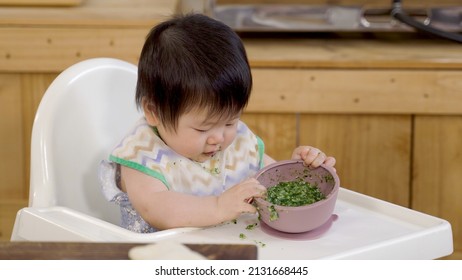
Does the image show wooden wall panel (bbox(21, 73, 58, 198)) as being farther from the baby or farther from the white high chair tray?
the white high chair tray

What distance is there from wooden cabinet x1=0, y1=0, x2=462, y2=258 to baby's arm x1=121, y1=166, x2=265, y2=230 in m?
0.92

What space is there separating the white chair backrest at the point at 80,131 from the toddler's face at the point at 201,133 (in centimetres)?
22

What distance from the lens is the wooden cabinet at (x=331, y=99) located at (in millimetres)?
2277

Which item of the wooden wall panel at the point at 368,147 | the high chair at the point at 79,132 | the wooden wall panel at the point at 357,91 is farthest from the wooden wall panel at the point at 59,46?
the high chair at the point at 79,132

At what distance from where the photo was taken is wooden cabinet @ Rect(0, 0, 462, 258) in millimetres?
2277

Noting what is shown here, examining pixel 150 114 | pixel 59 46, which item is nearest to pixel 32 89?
pixel 59 46

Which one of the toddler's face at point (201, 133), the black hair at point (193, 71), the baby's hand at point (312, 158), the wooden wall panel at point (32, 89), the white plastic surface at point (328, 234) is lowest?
the wooden wall panel at point (32, 89)

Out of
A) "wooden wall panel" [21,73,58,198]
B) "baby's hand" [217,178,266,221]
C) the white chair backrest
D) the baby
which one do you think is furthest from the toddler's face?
"wooden wall panel" [21,73,58,198]

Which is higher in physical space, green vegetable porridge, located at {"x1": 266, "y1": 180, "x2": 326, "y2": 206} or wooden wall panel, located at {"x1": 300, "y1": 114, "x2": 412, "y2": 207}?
green vegetable porridge, located at {"x1": 266, "y1": 180, "x2": 326, "y2": 206}

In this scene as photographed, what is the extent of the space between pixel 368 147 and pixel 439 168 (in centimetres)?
19

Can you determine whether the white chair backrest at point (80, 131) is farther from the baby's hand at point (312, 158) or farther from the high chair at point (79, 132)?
the baby's hand at point (312, 158)

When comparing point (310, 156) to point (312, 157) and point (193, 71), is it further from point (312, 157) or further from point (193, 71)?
point (193, 71)
